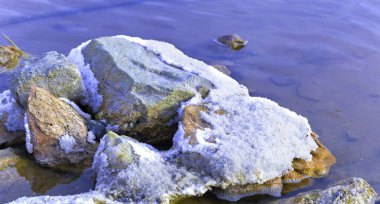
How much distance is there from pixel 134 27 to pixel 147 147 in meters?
3.85

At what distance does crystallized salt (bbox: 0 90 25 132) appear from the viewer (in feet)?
14.1

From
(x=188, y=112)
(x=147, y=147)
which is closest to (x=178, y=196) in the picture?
(x=147, y=147)

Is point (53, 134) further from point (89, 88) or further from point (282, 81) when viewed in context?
point (282, 81)

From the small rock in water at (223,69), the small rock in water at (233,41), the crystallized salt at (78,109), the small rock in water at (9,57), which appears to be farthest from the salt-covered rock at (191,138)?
the small rock in water at (233,41)

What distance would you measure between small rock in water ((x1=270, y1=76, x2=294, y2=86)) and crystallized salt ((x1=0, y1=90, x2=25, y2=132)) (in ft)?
10.7

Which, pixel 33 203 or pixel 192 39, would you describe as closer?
pixel 33 203

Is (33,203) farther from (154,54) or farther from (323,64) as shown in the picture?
(323,64)

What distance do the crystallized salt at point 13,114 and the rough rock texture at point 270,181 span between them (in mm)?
1661

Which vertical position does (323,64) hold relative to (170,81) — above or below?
below

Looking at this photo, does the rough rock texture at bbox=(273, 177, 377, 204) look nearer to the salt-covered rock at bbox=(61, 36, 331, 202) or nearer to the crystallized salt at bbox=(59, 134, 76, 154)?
the salt-covered rock at bbox=(61, 36, 331, 202)

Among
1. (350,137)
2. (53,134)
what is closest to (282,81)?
(350,137)

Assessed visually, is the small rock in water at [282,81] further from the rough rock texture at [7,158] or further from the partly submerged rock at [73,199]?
the rough rock texture at [7,158]

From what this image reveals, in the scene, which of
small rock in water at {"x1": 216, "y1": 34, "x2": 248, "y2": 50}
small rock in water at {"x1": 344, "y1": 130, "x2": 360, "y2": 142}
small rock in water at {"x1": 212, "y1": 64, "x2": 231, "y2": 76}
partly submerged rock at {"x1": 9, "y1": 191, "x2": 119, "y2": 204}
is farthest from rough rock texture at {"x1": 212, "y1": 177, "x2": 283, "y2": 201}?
small rock in water at {"x1": 216, "y1": 34, "x2": 248, "y2": 50}

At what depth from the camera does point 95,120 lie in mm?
4297
